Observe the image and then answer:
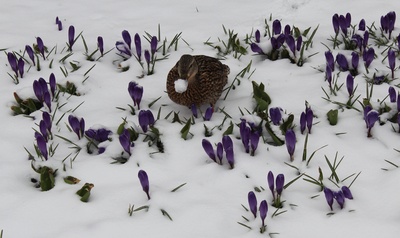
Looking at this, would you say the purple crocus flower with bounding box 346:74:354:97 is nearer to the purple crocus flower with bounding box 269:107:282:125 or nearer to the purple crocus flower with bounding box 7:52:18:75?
the purple crocus flower with bounding box 269:107:282:125

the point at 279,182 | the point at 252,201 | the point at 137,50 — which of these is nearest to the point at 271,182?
the point at 279,182

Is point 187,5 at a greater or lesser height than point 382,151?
greater

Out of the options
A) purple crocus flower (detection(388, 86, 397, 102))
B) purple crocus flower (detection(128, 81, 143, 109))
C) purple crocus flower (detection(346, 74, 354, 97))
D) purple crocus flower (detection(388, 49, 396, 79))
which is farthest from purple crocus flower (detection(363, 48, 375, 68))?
purple crocus flower (detection(128, 81, 143, 109))

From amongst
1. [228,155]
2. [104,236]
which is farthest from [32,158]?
[228,155]

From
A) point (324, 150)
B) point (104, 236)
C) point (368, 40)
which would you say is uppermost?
point (368, 40)

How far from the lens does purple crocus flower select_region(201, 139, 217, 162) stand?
3936 millimetres

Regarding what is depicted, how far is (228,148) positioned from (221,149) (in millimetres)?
54

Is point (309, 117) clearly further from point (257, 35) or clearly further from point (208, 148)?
point (257, 35)

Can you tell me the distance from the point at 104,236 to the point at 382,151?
2.14 metres

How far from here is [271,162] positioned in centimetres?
Answer: 408

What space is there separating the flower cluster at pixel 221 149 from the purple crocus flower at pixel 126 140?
0.57 meters

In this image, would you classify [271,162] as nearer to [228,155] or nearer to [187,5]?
[228,155]

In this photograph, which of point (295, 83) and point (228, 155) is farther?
point (295, 83)

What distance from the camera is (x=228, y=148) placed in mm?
3934
